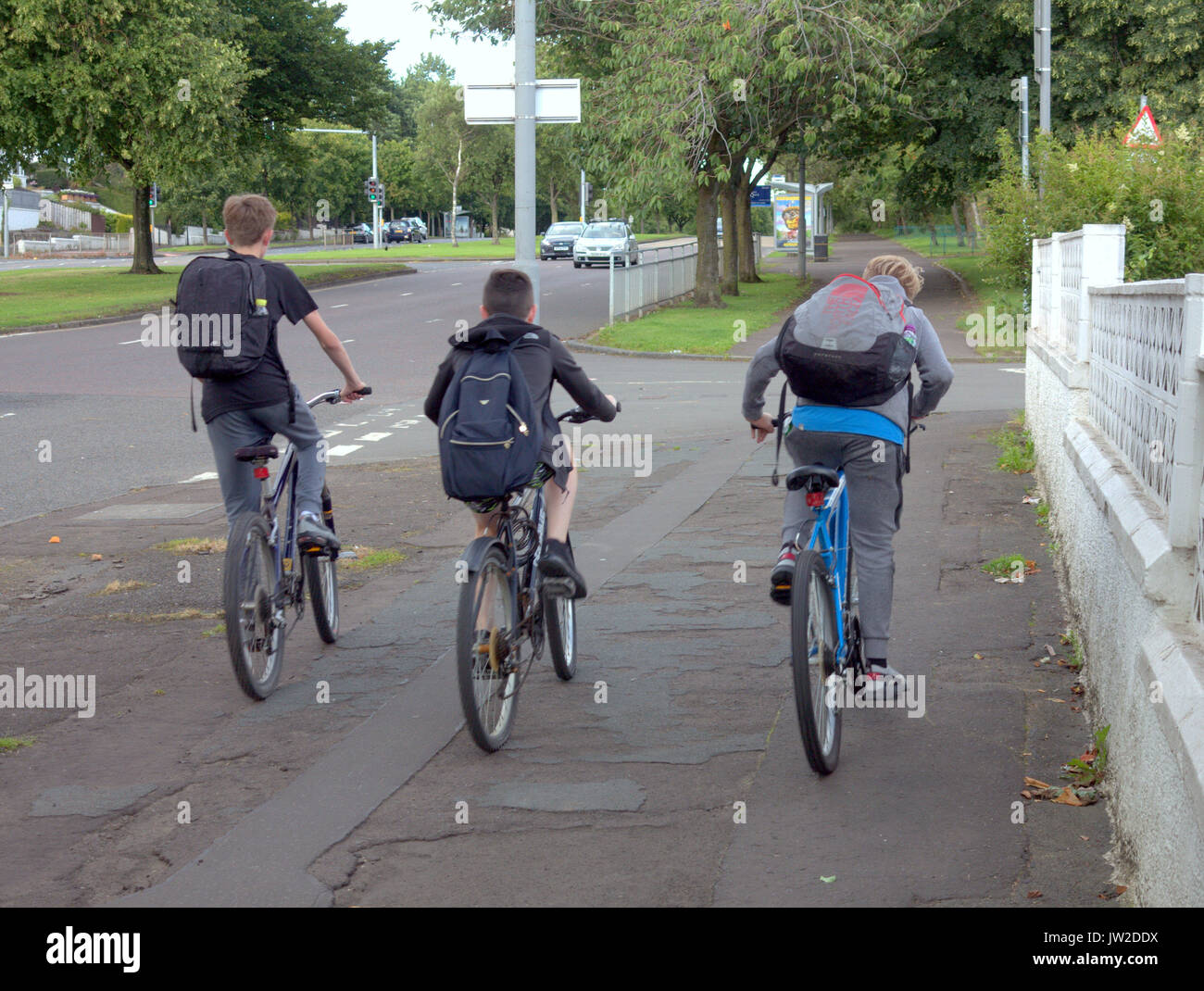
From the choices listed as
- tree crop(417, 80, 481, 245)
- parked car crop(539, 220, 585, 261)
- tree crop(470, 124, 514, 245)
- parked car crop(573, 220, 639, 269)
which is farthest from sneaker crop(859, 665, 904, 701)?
tree crop(417, 80, 481, 245)

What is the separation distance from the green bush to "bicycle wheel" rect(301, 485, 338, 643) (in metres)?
8.28

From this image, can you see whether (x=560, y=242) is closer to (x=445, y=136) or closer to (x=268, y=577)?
(x=445, y=136)

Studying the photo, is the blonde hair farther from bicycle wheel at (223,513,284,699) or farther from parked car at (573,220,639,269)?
parked car at (573,220,639,269)

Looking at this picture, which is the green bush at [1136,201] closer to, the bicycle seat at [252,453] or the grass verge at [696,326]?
the bicycle seat at [252,453]

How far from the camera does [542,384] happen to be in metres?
5.50

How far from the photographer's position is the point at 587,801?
4719 millimetres

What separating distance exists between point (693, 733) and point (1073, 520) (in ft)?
8.47

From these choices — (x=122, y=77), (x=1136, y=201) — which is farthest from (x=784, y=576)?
(x=122, y=77)

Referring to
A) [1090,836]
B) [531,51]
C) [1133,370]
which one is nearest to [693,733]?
[1090,836]

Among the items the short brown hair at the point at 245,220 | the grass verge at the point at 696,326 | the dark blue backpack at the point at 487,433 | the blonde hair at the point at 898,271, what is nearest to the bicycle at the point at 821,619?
the blonde hair at the point at 898,271

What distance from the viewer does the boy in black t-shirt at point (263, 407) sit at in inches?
237

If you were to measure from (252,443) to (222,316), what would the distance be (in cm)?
59

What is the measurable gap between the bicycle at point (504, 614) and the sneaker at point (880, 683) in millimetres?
1174

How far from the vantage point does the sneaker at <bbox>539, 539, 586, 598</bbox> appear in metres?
5.52
